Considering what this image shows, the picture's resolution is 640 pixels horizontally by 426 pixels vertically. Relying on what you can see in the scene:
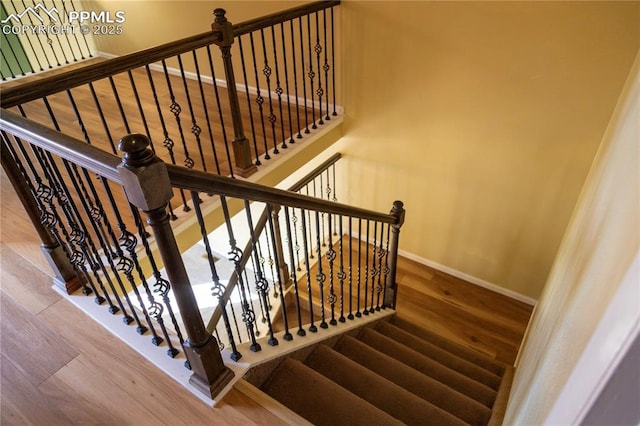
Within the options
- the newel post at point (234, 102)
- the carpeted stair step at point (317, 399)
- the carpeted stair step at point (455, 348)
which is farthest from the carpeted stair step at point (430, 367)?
the newel post at point (234, 102)

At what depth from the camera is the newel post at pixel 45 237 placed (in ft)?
5.52

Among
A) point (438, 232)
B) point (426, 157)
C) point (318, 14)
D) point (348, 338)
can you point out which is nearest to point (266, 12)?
point (318, 14)

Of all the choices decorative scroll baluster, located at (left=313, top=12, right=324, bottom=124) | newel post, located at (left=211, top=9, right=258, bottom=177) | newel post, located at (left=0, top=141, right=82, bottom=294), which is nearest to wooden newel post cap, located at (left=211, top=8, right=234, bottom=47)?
newel post, located at (left=211, top=9, right=258, bottom=177)

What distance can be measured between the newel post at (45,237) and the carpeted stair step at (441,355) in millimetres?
2153

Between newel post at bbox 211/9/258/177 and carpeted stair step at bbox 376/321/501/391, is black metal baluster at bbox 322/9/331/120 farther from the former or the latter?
carpeted stair step at bbox 376/321/501/391

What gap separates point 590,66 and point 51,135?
3.15m

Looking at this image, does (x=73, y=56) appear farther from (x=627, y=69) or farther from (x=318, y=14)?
(x=627, y=69)

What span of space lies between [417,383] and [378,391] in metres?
0.36

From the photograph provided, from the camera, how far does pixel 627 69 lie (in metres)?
2.66

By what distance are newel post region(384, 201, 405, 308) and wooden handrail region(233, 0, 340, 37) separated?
150cm

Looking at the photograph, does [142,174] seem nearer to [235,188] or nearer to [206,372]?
[235,188]

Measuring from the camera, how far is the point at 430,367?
2656 millimetres
